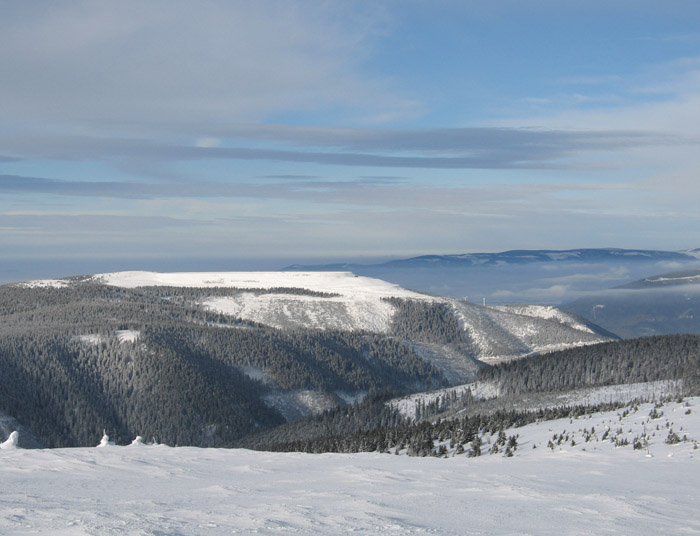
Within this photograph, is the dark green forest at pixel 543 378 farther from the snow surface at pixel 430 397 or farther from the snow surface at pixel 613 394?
the snow surface at pixel 613 394

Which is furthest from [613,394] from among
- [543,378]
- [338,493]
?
[338,493]

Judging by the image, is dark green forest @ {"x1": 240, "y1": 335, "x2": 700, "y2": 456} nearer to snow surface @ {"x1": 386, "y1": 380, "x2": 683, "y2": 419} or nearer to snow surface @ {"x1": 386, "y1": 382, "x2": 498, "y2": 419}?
snow surface @ {"x1": 386, "y1": 382, "x2": 498, "y2": 419}

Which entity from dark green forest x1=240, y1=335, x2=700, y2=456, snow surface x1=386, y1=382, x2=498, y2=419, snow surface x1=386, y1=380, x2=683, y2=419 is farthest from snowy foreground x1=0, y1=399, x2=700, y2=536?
snow surface x1=386, y1=382, x2=498, y2=419

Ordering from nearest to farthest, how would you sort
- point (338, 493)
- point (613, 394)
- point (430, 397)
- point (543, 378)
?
point (338, 493)
point (613, 394)
point (543, 378)
point (430, 397)

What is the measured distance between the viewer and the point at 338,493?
104 feet

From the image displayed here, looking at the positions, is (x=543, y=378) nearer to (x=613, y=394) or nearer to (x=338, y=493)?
(x=613, y=394)

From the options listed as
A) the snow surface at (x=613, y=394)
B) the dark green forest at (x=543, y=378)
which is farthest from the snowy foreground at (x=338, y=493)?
the dark green forest at (x=543, y=378)

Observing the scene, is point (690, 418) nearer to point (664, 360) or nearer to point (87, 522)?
point (87, 522)

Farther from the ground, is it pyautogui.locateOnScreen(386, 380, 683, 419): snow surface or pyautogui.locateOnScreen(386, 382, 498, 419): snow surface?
pyautogui.locateOnScreen(386, 380, 683, 419): snow surface

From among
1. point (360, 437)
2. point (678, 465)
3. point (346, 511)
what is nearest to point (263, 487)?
point (346, 511)

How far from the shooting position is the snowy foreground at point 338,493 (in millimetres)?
24828

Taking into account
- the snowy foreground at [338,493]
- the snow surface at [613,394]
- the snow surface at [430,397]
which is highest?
the snowy foreground at [338,493]

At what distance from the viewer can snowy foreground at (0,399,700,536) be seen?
81.5ft

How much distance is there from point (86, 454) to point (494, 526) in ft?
81.8
